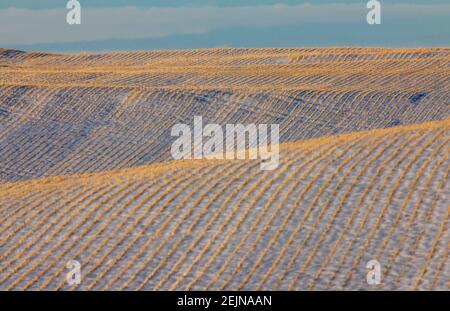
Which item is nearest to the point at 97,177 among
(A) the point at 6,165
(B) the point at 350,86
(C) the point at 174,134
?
(A) the point at 6,165

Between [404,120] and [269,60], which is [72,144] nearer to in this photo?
[404,120]

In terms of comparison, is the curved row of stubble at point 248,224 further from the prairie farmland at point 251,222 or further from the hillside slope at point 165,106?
the hillside slope at point 165,106

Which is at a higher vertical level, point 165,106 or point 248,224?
point 165,106

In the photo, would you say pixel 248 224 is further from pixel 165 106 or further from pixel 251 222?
pixel 165 106

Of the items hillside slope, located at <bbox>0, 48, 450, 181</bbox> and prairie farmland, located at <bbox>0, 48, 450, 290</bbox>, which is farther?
hillside slope, located at <bbox>0, 48, 450, 181</bbox>

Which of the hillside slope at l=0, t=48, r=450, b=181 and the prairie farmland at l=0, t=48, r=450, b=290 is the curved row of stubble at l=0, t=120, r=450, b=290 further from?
the hillside slope at l=0, t=48, r=450, b=181

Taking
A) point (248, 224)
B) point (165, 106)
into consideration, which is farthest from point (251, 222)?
point (165, 106)

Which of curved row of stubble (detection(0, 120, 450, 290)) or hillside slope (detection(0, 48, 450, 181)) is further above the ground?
hillside slope (detection(0, 48, 450, 181))

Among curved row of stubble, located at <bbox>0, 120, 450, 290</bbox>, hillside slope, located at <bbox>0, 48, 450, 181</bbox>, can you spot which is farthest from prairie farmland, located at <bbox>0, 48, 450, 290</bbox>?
hillside slope, located at <bbox>0, 48, 450, 181</bbox>
